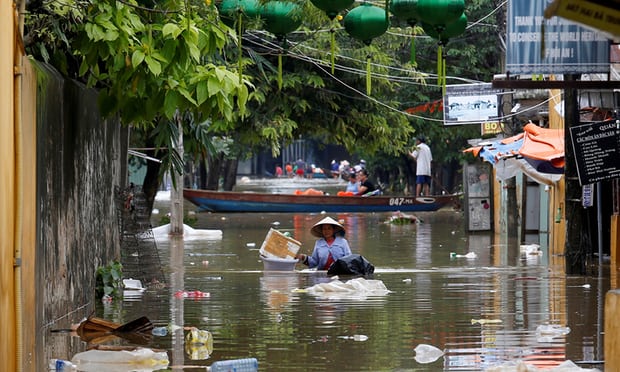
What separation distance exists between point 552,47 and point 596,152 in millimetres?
1898

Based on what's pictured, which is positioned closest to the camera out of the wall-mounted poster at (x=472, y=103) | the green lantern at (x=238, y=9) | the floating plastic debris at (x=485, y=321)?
the green lantern at (x=238, y=9)

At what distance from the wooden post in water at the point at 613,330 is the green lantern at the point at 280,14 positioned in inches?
179

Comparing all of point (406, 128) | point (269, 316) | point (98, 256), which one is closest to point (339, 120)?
point (406, 128)

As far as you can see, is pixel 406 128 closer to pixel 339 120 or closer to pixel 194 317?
pixel 339 120

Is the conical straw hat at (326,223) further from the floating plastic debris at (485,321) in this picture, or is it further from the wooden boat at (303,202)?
the wooden boat at (303,202)

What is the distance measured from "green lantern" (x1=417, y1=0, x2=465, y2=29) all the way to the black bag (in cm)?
677

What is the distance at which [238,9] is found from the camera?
11.4 metres

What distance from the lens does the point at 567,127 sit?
739 inches

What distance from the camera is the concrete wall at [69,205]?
1143 centimetres

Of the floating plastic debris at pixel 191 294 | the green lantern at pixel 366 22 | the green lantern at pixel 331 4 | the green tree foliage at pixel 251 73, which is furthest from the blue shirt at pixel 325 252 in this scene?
the green lantern at pixel 331 4

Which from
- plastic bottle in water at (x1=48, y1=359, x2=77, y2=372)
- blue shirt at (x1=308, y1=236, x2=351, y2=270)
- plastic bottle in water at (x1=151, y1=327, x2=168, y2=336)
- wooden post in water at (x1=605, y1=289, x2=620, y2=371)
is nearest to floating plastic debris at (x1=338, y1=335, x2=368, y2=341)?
Result: plastic bottle in water at (x1=151, y1=327, x2=168, y2=336)

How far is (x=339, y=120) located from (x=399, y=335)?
1531 cm

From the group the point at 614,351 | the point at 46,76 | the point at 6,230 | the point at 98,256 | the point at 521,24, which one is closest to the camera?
the point at 614,351

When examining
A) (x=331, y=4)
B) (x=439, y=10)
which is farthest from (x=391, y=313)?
(x=331, y=4)
